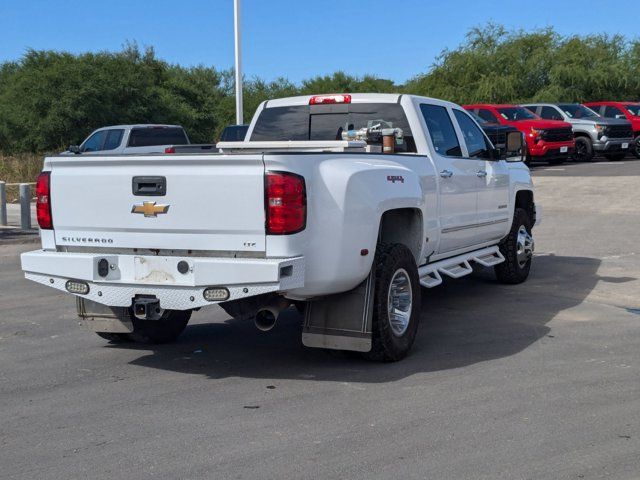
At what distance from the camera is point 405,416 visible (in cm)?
556

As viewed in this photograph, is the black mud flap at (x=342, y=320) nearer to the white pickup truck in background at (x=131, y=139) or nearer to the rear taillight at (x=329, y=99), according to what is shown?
the rear taillight at (x=329, y=99)

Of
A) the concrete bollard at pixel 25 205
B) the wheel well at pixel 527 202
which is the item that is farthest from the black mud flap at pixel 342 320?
the concrete bollard at pixel 25 205

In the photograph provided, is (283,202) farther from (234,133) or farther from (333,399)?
(234,133)

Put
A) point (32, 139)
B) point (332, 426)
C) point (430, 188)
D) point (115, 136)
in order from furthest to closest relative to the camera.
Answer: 1. point (32, 139)
2. point (115, 136)
3. point (430, 188)
4. point (332, 426)

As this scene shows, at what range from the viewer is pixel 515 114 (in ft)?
95.9

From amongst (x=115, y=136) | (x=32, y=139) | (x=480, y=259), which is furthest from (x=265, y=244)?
(x=32, y=139)

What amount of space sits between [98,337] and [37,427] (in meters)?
2.49

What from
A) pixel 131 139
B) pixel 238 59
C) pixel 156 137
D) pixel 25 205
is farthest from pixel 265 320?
pixel 238 59

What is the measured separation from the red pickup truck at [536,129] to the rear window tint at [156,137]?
29.5 ft

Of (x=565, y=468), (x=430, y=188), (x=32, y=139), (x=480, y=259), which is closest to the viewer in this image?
(x=565, y=468)

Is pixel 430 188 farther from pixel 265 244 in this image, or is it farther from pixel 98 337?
pixel 98 337

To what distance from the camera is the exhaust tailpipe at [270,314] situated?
20.5 ft

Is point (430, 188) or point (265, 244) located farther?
point (430, 188)

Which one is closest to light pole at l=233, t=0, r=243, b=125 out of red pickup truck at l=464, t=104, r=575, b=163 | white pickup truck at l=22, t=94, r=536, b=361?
red pickup truck at l=464, t=104, r=575, b=163
